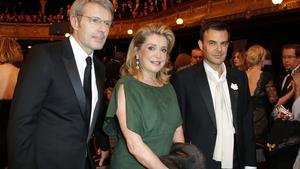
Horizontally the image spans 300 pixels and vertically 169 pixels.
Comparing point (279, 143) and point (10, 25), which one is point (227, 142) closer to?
point (279, 143)

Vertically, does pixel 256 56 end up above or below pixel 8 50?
below

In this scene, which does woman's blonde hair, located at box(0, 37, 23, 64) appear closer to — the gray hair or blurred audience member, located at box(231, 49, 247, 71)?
the gray hair

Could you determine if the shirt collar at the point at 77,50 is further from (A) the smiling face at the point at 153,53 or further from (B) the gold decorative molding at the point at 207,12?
(B) the gold decorative molding at the point at 207,12

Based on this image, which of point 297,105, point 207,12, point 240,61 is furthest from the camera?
point 207,12

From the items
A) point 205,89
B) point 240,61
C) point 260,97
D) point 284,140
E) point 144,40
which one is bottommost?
point 284,140

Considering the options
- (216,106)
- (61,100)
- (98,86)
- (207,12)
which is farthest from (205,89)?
(207,12)

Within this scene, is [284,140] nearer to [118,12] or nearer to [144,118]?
[144,118]

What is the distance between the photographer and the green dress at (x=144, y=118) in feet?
6.98

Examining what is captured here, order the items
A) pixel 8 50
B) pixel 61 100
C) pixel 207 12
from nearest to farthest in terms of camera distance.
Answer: pixel 61 100, pixel 8 50, pixel 207 12

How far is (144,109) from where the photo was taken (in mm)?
2145

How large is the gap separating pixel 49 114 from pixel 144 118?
529mm

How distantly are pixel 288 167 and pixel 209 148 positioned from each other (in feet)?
4.72

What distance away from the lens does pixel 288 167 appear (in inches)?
143

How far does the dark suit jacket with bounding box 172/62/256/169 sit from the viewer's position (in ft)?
8.53
